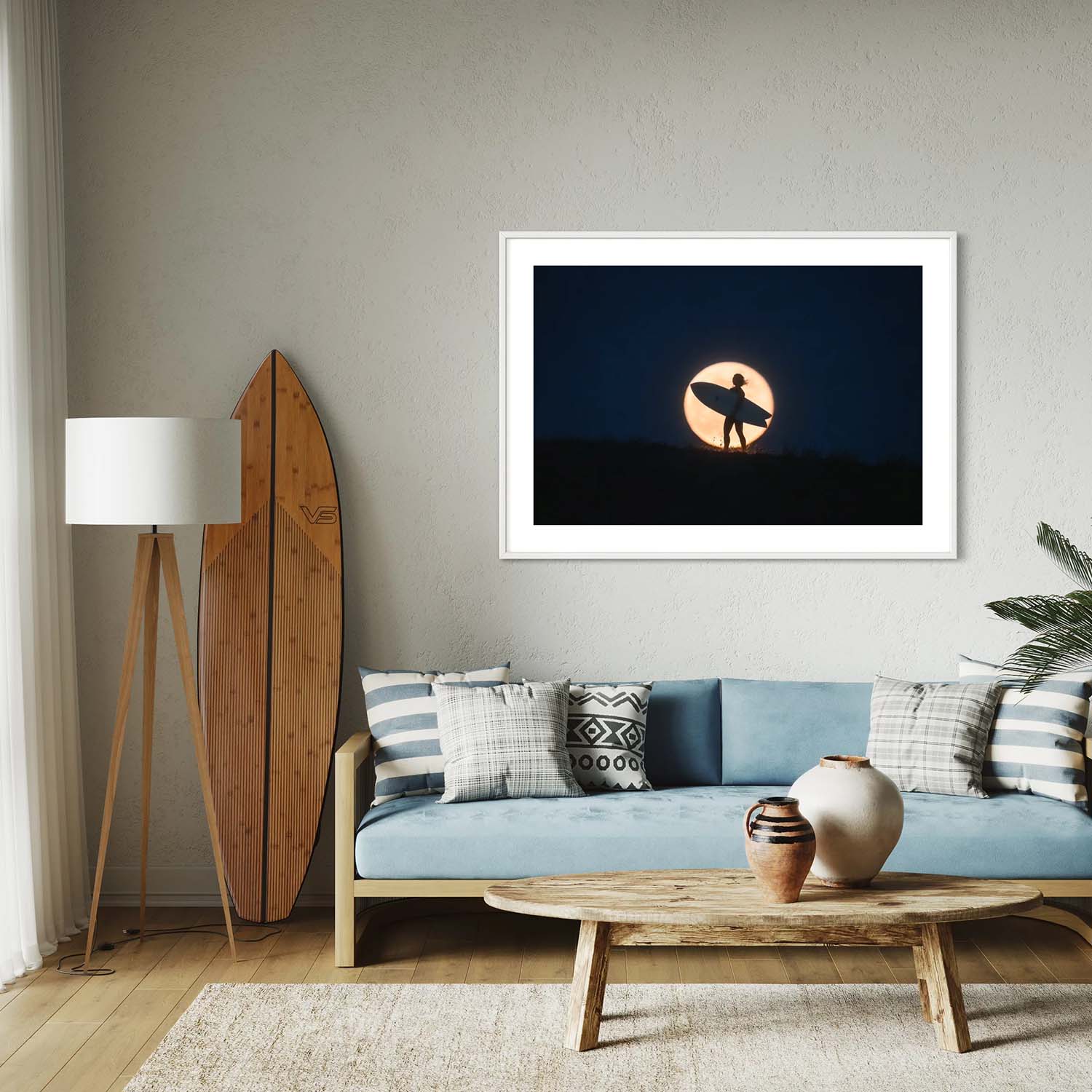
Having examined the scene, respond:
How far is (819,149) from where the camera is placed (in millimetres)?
3881

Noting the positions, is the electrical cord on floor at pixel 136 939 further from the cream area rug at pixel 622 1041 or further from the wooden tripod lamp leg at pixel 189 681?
the cream area rug at pixel 622 1041

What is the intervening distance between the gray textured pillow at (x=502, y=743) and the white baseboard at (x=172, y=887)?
2.56 ft

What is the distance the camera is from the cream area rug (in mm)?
2471

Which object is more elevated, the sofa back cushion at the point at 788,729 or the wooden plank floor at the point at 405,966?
the sofa back cushion at the point at 788,729

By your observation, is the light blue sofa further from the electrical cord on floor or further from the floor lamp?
the floor lamp

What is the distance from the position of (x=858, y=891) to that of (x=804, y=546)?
1.55 metres

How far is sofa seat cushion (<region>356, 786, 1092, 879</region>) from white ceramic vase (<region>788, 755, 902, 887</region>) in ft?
1.61

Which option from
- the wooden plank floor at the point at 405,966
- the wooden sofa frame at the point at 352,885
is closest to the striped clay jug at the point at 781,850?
the wooden plank floor at the point at 405,966

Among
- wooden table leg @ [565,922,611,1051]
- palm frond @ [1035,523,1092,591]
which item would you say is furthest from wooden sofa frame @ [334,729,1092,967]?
palm frond @ [1035,523,1092,591]

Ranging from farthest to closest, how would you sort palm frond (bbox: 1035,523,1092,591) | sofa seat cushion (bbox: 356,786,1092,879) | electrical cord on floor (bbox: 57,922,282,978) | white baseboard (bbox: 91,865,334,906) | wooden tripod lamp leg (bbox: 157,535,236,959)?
white baseboard (bbox: 91,865,334,906)
palm frond (bbox: 1035,523,1092,591)
wooden tripod lamp leg (bbox: 157,535,236,959)
electrical cord on floor (bbox: 57,922,282,978)
sofa seat cushion (bbox: 356,786,1092,879)

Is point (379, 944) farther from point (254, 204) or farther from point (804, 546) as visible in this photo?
point (254, 204)


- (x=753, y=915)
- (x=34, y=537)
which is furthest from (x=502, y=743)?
(x=34, y=537)

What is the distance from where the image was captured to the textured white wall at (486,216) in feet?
12.7

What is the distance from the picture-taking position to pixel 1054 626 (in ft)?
11.5
